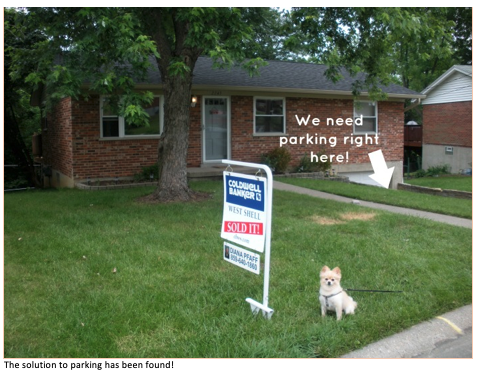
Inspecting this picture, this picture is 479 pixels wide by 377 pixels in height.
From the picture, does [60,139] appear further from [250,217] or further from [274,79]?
[250,217]

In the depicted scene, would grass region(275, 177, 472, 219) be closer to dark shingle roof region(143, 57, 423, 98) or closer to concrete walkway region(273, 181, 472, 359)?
dark shingle roof region(143, 57, 423, 98)

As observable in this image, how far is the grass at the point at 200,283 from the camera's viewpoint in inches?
162

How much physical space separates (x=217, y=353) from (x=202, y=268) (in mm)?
2081

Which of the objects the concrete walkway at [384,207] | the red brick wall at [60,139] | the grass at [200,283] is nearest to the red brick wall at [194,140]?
the red brick wall at [60,139]

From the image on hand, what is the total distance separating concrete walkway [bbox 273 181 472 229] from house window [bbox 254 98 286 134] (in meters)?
2.93

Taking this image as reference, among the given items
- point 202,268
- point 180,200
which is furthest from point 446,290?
point 180,200

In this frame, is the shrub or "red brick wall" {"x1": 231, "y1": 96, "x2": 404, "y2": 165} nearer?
A: the shrub

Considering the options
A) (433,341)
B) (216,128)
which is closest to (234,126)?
(216,128)

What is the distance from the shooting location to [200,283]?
542 centimetres

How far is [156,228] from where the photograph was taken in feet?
26.1

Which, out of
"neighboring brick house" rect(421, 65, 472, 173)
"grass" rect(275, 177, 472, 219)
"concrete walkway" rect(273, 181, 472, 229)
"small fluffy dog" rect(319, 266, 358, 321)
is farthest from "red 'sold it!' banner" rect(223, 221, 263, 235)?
"neighboring brick house" rect(421, 65, 472, 173)

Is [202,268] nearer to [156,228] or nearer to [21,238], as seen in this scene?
[156,228]

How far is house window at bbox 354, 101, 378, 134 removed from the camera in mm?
18266

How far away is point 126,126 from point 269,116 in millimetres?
4781
